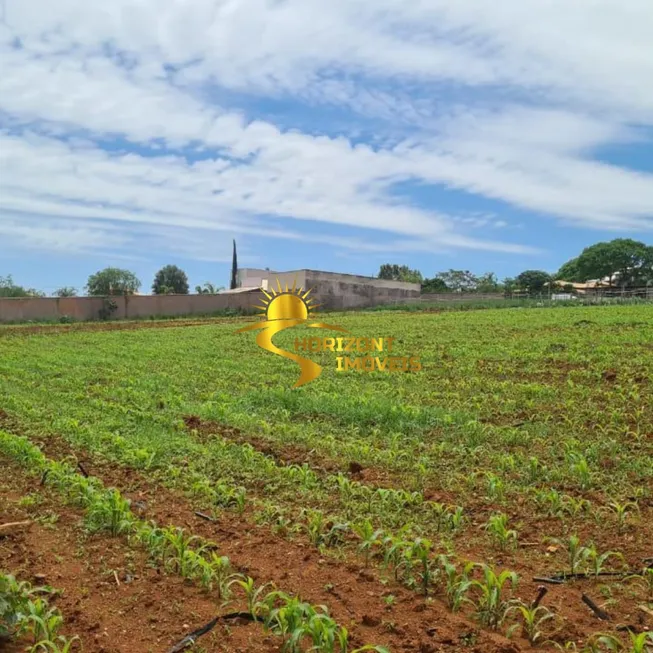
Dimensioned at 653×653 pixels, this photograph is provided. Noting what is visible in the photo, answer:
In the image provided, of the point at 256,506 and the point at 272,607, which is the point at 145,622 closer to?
the point at 272,607

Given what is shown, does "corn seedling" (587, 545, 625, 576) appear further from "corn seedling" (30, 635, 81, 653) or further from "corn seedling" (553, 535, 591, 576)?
"corn seedling" (30, 635, 81, 653)

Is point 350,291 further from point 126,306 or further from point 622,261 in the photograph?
point 622,261

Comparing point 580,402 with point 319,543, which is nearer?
point 319,543

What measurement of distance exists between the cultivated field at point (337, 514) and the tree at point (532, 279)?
181 feet

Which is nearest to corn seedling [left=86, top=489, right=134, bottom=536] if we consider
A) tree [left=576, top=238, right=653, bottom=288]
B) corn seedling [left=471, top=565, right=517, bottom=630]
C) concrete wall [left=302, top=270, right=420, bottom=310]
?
corn seedling [left=471, top=565, right=517, bottom=630]

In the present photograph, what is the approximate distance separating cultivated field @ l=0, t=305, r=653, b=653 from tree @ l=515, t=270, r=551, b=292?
55.3 m

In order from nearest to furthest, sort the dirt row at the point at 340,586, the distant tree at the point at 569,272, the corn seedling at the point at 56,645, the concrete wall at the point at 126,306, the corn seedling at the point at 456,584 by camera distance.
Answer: the corn seedling at the point at 56,645 < the dirt row at the point at 340,586 < the corn seedling at the point at 456,584 < the concrete wall at the point at 126,306 < the distant tree at the point at 569,272

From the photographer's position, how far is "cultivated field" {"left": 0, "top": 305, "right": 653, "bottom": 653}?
2965 millimetres

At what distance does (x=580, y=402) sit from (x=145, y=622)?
6.20 meters

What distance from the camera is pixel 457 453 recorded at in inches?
229

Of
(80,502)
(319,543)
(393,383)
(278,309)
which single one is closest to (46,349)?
(278,309)

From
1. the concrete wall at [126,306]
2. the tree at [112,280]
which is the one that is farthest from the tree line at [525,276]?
the concrete wall at [126,306]

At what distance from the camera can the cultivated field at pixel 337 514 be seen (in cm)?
296

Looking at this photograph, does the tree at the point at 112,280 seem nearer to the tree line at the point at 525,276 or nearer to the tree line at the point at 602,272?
the tree line at the point at 525,276
